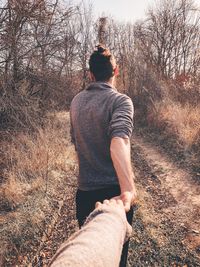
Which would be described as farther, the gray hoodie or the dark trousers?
the dark trousers

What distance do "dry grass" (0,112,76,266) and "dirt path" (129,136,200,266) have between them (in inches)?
53.5

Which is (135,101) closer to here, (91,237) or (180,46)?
(180,46)

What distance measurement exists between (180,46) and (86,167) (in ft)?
51.5

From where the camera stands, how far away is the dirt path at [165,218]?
357 centimetres

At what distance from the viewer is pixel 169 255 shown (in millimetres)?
3584

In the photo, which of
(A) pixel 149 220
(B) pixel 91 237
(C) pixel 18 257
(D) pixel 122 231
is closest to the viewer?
(B) pixel 91 237

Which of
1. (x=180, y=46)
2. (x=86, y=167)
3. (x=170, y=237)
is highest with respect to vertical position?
(x=180, y=46)

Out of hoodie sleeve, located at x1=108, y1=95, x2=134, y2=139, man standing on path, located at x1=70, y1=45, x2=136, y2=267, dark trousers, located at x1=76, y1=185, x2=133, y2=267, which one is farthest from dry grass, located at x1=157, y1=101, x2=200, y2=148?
hoodie sleeve, located at x1=108, y1=95, x2=134, y2=139

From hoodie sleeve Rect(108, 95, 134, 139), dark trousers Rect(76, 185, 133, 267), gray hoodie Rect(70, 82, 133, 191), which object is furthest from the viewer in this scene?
dark trousers Rect(76, 185, 133, 267)

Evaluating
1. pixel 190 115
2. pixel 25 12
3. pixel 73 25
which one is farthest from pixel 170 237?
pixel 73 25

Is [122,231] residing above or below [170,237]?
above

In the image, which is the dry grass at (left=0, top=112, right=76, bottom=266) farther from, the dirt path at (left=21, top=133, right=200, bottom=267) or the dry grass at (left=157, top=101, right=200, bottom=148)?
the dry grass at (left=157, top=101, right=200, bottom=148)

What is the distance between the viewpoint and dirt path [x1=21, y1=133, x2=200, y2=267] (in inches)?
139

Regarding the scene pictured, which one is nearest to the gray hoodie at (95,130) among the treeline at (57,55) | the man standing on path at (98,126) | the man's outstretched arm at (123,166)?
the man standing on path at (98,126)
